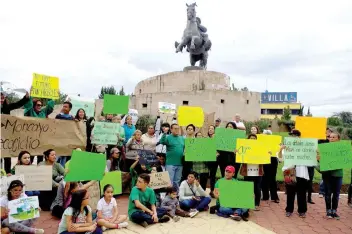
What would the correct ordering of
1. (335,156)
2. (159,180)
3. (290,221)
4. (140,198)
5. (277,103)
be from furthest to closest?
(277,103)
(159,180)
(290,221)
(335,156)
(140,198)

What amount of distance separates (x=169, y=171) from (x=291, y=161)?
2.46 metres

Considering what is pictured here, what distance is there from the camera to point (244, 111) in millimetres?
27672

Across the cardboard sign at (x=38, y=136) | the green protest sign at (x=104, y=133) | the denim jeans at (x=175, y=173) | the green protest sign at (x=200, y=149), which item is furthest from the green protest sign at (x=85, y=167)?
the green protest sign at (x=200, y=149)

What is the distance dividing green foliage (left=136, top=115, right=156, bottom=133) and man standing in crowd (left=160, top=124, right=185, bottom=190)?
16.8m

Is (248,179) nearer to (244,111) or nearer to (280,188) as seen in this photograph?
(280,188)

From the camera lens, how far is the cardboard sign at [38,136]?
16.7 ft

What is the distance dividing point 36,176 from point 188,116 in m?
3.98

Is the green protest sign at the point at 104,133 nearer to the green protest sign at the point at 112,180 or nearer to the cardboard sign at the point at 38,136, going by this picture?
the cardboard sign at the point at 38,136

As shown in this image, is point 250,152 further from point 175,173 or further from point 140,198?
point 140,198

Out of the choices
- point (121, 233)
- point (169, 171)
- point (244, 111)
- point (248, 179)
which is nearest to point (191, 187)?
point (169, 171)

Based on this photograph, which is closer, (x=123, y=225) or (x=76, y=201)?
(x=76, y=201)

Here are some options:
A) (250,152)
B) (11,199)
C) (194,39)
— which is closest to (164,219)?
(250,152)

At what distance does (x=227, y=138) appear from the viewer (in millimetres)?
6863

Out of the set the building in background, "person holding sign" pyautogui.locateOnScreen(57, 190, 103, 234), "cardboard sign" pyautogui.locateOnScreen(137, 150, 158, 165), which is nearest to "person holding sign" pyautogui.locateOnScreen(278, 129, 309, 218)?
"cardboard sign" pyautogui.locateOnScreen(137, 150, 158, 165)
